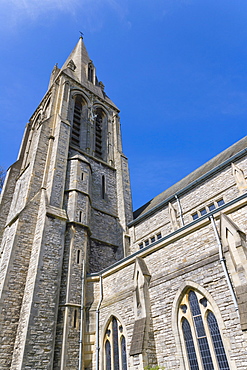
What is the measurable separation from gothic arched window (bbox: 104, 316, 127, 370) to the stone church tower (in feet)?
3.39

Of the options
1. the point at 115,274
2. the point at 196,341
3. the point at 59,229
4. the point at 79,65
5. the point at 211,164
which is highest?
the point at 79,65

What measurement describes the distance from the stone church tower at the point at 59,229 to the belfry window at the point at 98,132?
0.11m

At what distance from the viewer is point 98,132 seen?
24938 millimetres

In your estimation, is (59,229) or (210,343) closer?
(210,343)

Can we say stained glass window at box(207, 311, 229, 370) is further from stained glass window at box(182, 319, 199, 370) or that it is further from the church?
stained glass window at box(182, 319, 199, 370)

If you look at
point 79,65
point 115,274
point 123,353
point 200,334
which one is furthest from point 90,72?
point 200,334

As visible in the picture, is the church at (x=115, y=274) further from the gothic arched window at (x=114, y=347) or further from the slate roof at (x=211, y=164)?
the slate roof at (x=211, y=164)

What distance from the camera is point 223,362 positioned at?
7.38m

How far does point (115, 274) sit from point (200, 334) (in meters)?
4.75

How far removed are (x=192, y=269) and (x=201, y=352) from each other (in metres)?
2.31

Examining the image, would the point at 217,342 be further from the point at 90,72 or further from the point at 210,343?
the point at 90,72

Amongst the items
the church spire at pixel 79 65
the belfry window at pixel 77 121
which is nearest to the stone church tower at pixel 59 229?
the belfry window at pixel 77 121

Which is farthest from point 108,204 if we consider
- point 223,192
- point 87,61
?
point 87,61

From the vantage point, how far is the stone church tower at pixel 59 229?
10.5 meters
